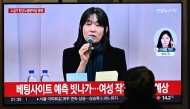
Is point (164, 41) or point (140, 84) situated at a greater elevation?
point (164, 41)

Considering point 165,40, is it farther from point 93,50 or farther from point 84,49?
point 84,49

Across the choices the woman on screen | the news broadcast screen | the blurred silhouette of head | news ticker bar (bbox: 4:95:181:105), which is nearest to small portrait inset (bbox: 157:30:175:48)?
the news broadcast screen

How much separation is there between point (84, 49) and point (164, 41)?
932 millimetres

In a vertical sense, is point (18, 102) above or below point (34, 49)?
below

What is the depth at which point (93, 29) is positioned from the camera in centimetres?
474

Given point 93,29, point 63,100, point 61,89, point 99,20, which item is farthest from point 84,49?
point 63,100

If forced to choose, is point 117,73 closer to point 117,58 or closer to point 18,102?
point 117,58

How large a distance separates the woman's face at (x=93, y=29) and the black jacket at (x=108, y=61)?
0.62 feet

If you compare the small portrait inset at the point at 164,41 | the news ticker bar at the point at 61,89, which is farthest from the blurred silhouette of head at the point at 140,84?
the small portrait inset at the point at 164,41

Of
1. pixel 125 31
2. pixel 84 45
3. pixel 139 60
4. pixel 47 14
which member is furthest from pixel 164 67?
pixel 47 14

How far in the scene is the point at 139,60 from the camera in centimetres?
477

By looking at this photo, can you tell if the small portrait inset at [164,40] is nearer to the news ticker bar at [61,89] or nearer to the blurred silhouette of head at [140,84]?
the news ticker bar at [61,89]

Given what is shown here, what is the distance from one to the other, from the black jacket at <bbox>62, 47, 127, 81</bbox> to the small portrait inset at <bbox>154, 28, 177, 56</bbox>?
41cm

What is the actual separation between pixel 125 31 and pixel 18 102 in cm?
147
